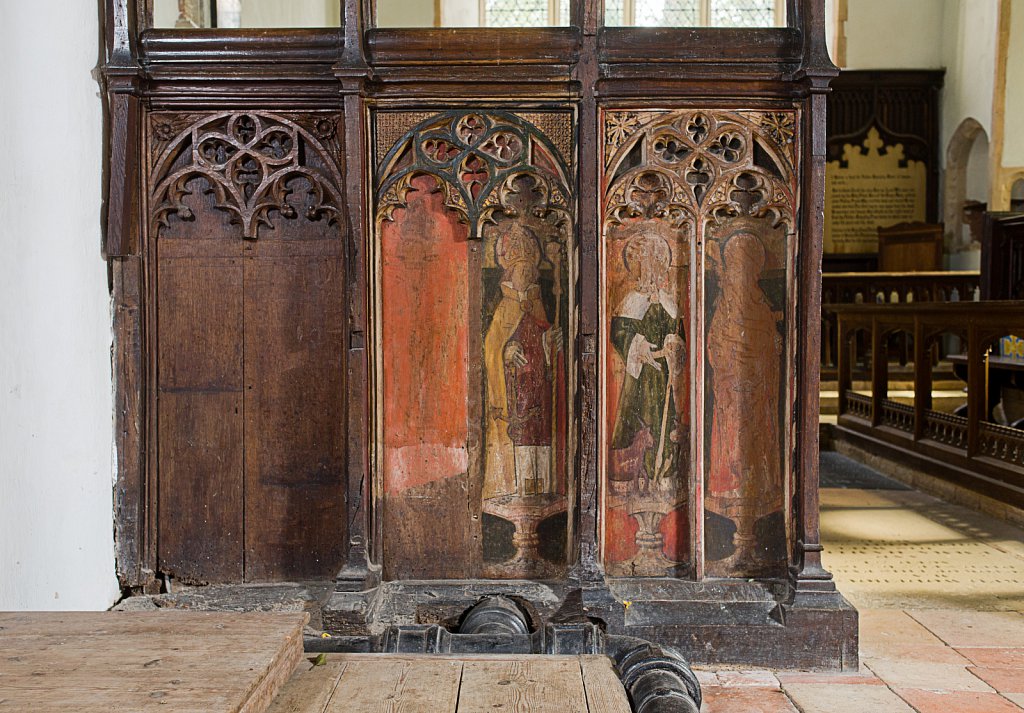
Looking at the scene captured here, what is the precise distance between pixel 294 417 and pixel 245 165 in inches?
40.3

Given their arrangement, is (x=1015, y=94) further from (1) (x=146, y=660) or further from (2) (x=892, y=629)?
(1) (x=146, y=660)

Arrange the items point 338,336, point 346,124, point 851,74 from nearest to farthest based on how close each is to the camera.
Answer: point 346,124 < point 338,336 < point 851,74

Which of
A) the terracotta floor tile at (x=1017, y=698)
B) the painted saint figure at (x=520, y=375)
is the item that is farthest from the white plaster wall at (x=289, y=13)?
the terracotta floor tile at (x=1017, y=698)

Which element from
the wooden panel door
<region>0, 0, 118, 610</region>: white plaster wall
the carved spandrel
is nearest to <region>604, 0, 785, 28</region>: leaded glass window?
the carved spandrel

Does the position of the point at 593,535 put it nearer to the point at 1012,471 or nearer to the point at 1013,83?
the point at 1012,471

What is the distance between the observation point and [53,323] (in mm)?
3000

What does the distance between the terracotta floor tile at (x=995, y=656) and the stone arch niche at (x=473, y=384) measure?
5.21 ft

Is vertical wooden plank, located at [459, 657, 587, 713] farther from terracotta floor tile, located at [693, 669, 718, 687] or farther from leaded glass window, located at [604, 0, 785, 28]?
leaded glass window, located at [604, 0, 785, 28]

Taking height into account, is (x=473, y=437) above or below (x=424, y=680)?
above

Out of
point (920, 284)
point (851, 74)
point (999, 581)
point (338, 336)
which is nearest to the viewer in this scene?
point (338, 336)

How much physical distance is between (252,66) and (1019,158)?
497 inches

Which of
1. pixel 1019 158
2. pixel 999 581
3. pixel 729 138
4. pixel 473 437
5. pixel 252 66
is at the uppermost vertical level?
pixel 1019 158

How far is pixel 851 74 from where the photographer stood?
1390 centimetres

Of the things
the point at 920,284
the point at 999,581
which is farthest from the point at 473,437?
the point at 920,284
